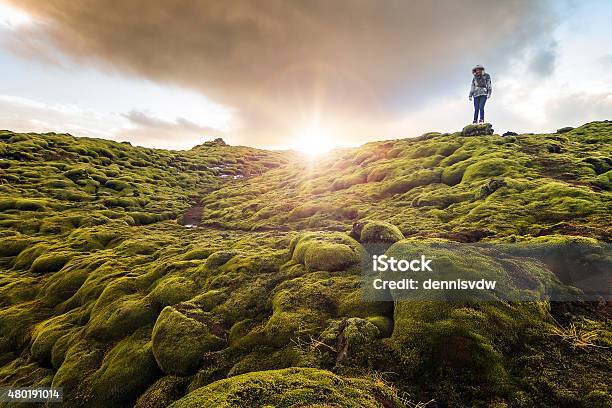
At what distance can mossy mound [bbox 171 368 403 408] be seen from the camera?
6.80 meters

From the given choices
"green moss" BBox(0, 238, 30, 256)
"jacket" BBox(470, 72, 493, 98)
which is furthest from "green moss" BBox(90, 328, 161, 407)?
"jacket" BBox(470, 72, 493, 98)

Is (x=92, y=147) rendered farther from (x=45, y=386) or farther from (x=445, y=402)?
(x=445, y=402)

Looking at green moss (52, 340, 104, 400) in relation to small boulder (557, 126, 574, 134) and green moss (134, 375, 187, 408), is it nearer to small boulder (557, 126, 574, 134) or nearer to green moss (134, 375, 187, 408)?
green moss (134, 375, 187, 408)

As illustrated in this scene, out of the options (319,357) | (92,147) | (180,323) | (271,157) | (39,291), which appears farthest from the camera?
(271,157)

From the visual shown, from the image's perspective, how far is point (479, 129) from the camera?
4053 centimetres

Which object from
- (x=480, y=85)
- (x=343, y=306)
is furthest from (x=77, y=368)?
(x=480, y=85)

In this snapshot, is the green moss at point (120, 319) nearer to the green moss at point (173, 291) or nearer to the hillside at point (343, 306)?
the hillside at point (343, 306)

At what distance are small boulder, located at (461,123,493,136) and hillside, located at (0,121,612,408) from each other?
4.75 m

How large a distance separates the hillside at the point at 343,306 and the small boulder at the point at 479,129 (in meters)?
4.75

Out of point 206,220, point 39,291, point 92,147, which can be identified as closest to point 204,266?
point 39,291

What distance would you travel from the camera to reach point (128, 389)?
11.2 m

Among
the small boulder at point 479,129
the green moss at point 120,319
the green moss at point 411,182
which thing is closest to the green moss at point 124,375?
the green moss at point 120,319

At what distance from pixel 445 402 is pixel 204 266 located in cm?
1505

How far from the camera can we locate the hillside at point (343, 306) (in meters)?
7.89
